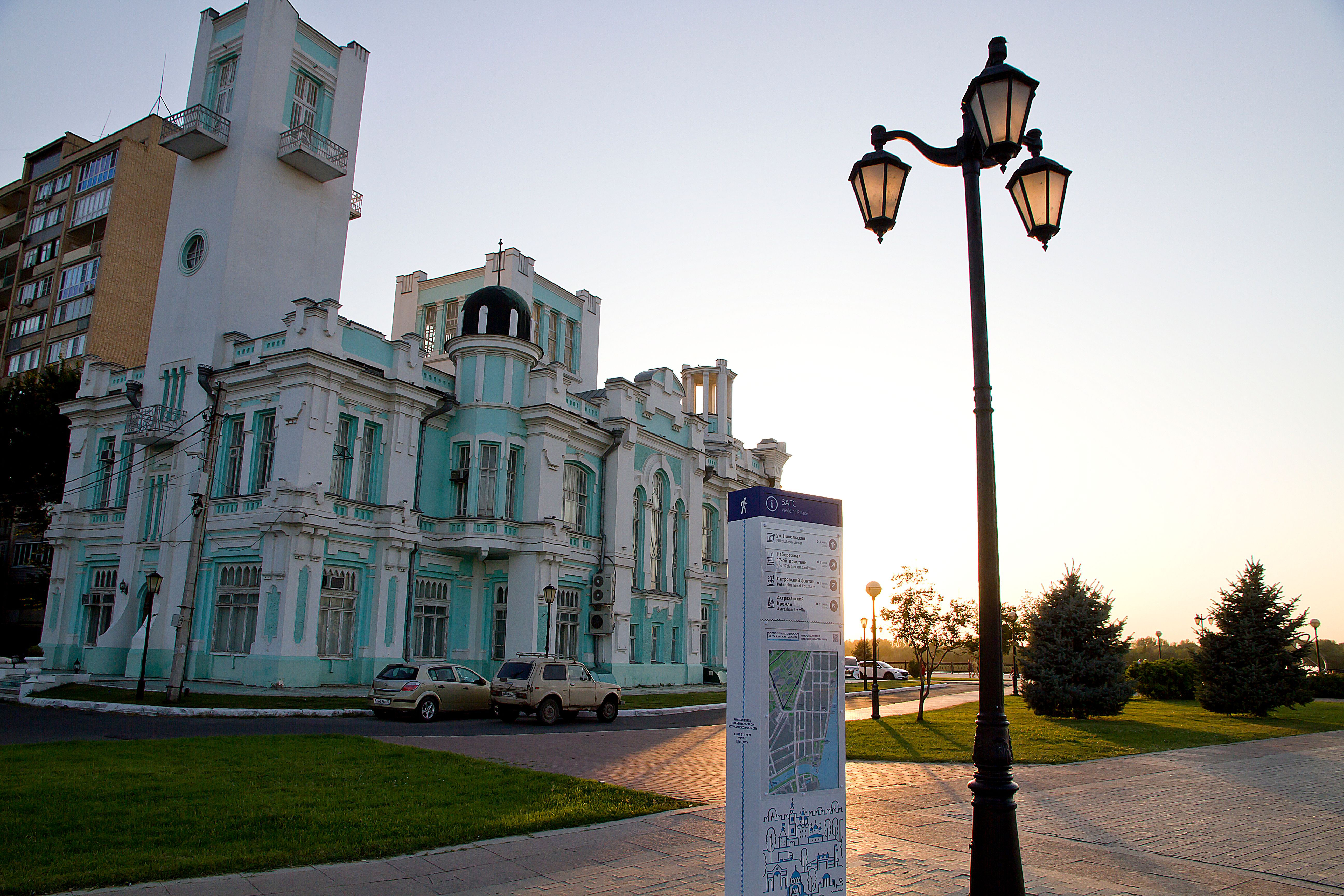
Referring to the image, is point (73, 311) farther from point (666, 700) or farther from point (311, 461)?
point (666, 700)

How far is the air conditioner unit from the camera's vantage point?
1335 inches

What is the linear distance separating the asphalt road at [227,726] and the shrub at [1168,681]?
21.9m

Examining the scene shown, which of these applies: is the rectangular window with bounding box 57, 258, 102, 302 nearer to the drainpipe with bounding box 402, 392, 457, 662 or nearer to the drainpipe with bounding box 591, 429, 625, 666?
the drainpipe with bounding box 402, 392, 457, 662

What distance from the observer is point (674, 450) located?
41000 millimetres

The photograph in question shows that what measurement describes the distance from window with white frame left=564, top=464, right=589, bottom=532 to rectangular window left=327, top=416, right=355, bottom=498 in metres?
8.68

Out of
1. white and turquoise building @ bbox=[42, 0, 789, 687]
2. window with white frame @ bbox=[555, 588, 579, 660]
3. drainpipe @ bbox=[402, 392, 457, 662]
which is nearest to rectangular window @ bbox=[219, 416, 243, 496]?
white and turquoise building @ bbox=[42, 0, 789, 687]

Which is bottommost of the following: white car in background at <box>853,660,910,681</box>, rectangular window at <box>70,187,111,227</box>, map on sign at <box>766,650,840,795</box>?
white car in background at <box>853,660,910,681</box>

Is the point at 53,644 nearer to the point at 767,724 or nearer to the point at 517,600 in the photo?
the point at 517,600

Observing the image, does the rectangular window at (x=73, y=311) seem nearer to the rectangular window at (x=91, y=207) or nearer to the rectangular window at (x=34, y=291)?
the rectangular window at (x=34, y=291)

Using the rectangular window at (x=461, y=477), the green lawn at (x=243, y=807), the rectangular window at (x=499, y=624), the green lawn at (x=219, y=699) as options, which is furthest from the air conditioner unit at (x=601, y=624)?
the green lawn at (x=243, y=807)

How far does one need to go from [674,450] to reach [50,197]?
162ft

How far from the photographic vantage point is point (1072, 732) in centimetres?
1939

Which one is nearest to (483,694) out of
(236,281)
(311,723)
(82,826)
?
(311,723)

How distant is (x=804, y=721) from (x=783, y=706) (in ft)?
0.81
